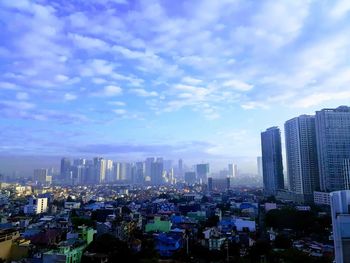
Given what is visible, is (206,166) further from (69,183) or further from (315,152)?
(315,152)

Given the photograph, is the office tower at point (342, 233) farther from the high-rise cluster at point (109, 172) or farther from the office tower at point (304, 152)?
the high-rise cluster at point (109, 172)

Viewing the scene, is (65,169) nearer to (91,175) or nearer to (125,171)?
(91,175)

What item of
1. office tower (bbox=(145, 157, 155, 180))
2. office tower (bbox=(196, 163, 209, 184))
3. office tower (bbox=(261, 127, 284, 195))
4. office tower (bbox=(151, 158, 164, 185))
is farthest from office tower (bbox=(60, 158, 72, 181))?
office tower (bbox=(261, 127, 284, 195))

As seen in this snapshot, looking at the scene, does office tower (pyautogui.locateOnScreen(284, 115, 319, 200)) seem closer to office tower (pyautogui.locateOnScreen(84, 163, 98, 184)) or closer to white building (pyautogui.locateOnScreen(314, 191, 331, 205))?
white building (pyautogui.locateOnScreen(314, 191, 331, 205))

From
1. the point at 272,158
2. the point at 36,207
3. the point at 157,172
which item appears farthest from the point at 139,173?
the point at 36,207

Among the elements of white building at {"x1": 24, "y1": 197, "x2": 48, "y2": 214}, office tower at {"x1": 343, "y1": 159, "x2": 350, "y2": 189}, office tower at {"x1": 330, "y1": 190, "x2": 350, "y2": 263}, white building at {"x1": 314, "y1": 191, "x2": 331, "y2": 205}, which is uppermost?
office tower at {"x1": 343, "y1": 159, "x2": 350, "y2": 189}

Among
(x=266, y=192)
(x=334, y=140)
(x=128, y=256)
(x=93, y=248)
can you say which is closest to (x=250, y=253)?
(x=128, y=256)
